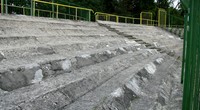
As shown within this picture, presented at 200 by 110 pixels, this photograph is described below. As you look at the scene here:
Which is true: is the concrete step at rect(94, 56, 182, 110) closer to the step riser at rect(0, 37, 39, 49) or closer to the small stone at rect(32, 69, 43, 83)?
the small stone at rect(32, 69, 43, 83)

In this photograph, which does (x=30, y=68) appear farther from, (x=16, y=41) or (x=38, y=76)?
(x=16, y=41)

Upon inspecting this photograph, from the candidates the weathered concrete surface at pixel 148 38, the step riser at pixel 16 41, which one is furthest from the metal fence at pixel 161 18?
the step riser at pixel 16 41

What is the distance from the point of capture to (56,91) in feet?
8.53

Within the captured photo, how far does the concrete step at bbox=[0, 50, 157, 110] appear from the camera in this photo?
2189 millimetres

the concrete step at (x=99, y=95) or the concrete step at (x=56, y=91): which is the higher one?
the concrete step at (x=56, y=91)

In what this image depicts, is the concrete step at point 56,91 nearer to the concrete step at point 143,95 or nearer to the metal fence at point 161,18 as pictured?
the concrete step at point 143,95

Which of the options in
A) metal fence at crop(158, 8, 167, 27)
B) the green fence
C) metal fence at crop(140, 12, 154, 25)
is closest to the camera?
the green fence

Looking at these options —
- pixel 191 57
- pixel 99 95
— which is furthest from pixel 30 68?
pixel 191 57

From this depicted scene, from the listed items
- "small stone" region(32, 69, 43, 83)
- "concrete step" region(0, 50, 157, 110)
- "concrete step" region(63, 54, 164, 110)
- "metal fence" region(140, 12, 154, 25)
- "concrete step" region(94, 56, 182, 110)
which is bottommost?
"concrete step" region(94, 56, 182, 110)

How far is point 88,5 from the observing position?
31609 millimetres

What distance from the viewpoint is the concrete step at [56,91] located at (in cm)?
219

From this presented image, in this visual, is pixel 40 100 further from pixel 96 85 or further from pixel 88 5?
pixel 88 5

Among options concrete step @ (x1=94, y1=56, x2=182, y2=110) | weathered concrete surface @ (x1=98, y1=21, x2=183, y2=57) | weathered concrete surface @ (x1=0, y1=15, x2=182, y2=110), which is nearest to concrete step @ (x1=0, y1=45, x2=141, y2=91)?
weathered concrete surface @ (x1=0, y1=15, x2=182, y2=110)

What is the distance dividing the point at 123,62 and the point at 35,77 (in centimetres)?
266
